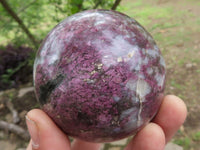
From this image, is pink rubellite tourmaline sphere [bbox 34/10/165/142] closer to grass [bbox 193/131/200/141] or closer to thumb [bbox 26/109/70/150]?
thumb [bbox 26/109/70/150]

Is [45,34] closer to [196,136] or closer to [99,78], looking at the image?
[99,78]

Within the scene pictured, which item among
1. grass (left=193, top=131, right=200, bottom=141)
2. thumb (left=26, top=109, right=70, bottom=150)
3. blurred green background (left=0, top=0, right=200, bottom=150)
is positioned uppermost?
thumb (left=26, top=109, right=70, bottom=150)

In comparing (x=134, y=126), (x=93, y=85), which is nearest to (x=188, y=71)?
(x=134, y=126)

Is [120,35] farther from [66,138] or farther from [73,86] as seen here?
[66,138]

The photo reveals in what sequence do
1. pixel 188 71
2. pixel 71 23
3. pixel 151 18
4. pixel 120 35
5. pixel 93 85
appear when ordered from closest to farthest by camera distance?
pixel 93 85 < pixel 120 35 < pixel 71 23 < pixel 188 71 < pixel 151 18

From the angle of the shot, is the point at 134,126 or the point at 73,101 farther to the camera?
the point at 134,126

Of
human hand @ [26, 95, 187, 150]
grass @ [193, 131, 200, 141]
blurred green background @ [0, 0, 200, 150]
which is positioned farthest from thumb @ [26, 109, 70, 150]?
grass @ [193, 131, 200, 141]

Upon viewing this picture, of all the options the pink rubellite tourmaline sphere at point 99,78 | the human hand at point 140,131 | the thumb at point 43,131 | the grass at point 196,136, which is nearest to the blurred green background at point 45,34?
the grass at point 196,136
